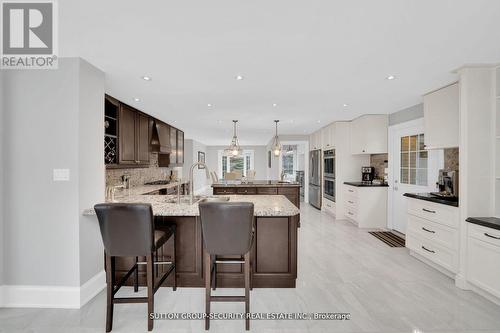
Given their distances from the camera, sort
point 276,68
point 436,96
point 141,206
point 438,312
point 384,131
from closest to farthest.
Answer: point 141,206
point 438,312
point 276,68
point 436,96
point 384,131

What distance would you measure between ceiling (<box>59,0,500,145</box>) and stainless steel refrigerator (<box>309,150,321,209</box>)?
3462mm

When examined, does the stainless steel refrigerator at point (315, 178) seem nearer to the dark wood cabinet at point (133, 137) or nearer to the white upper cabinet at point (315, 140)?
the white upper cabinet at point (315, 140)

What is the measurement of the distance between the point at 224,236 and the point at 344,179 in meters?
4.36

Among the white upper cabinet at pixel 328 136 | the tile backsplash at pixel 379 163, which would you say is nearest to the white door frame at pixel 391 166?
the tile backsplash at pixel 379 163

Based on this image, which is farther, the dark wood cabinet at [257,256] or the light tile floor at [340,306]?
the dark wood cabinet at [257,256]

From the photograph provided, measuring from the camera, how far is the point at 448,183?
312cm

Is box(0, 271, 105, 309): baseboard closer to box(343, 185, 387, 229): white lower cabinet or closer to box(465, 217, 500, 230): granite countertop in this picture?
box(465, 217, 500, 230): granite countertop

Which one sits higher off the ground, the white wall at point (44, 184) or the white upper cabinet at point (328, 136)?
the white upper cabinet at point (328, 136)

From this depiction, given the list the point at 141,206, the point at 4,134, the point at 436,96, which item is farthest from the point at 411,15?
the point at 4,134

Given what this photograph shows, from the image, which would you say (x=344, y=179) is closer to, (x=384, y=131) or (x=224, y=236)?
(x=384, y=131)

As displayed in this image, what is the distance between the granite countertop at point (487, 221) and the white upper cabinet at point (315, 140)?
14.4 ft

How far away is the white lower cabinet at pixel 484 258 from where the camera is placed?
2.20 meters

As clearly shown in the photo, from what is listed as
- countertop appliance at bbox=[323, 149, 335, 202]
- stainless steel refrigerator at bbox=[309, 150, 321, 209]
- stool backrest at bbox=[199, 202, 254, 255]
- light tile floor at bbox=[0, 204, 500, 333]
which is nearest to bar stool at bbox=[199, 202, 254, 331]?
stool backrest at bbox=[199, 202, 254, 255]

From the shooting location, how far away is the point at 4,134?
2.22 metres
